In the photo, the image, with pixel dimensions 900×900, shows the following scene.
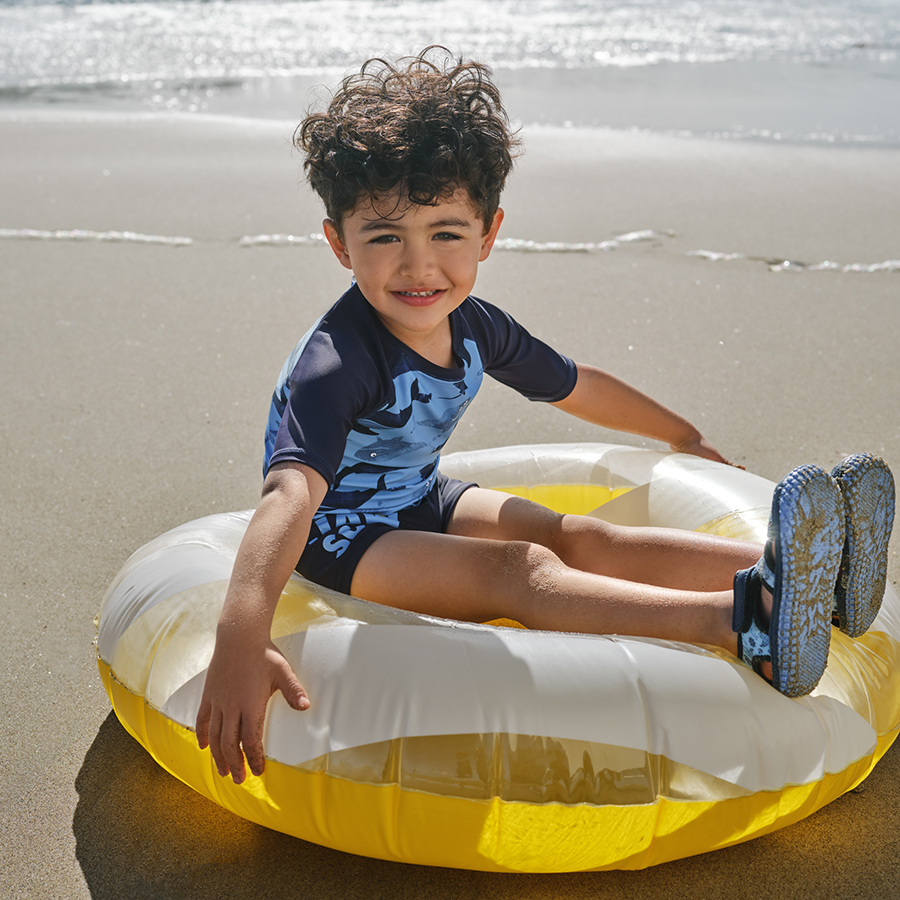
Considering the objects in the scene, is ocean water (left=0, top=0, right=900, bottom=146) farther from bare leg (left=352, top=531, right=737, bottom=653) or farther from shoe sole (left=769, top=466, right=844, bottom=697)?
shoe sole (left=769, top=466, right=844, bottom=697)

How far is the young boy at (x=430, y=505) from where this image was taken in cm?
130

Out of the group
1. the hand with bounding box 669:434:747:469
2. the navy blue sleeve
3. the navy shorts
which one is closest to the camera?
the navy shorts

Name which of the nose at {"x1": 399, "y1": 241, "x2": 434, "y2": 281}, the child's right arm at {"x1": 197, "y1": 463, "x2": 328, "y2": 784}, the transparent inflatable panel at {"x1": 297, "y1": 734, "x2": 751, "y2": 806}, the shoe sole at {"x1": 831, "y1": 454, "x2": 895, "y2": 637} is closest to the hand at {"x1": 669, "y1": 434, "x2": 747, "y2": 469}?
the shoe sole at {"x1": 831, "y1": 454, "x2": 895, "y2": 637}

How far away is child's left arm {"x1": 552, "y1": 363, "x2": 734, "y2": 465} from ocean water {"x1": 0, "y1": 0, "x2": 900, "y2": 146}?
364 cm

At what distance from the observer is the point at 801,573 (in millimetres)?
1300

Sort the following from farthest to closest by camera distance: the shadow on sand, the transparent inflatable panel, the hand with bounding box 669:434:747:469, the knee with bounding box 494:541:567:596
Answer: the hand with bounding box 669:434:747:469, the knee with bounding box 494:541:567:596, the shadow on sand, the transparent inflatable panel

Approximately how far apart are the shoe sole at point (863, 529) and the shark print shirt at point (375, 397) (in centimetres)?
69

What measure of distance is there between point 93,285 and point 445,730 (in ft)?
10.0

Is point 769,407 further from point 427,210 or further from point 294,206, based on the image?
point 294,206

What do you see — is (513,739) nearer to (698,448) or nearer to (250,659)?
(250,659)

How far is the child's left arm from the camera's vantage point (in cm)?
204

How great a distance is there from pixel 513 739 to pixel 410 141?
93cm

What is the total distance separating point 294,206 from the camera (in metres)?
4.57

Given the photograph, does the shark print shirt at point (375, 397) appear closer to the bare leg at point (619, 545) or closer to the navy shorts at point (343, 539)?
the navy shorts at point (343, 539)
